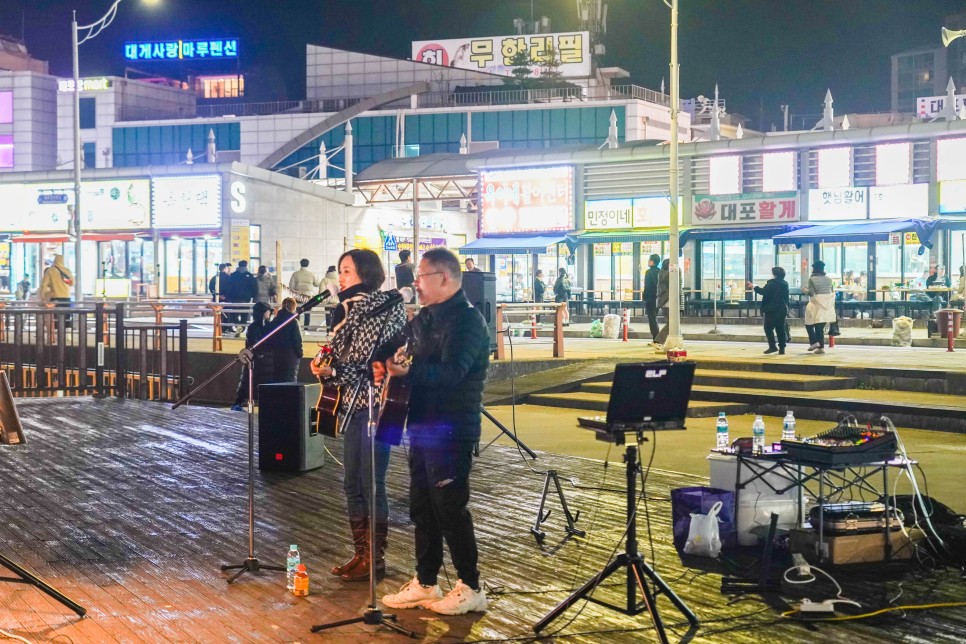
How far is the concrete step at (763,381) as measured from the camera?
16.9m

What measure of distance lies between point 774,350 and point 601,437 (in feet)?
51.2

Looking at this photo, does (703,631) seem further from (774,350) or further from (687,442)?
(774,350)

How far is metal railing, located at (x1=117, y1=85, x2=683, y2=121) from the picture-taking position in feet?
230

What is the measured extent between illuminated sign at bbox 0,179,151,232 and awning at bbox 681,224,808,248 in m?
19.4

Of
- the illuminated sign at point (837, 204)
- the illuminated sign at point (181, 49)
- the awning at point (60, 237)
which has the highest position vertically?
the illuminated sign at point (181, 49)

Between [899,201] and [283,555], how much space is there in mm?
27985

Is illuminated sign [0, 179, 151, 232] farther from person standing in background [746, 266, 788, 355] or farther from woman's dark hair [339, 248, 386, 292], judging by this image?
woman's dark hair [339, 248, 386, 292]

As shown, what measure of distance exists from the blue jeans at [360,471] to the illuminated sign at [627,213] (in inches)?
1151

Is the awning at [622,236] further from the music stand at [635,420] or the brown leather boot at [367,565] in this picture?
the music stand at [635,420]

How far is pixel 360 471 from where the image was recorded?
264 inches

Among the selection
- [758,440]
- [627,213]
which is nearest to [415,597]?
[758,440]

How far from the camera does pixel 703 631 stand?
18.9 ft

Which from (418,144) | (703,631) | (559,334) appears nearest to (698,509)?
(703,631)

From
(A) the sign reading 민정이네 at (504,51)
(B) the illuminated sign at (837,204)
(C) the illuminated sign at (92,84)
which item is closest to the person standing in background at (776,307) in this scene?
(B) the illuminated sign at (837,204)
